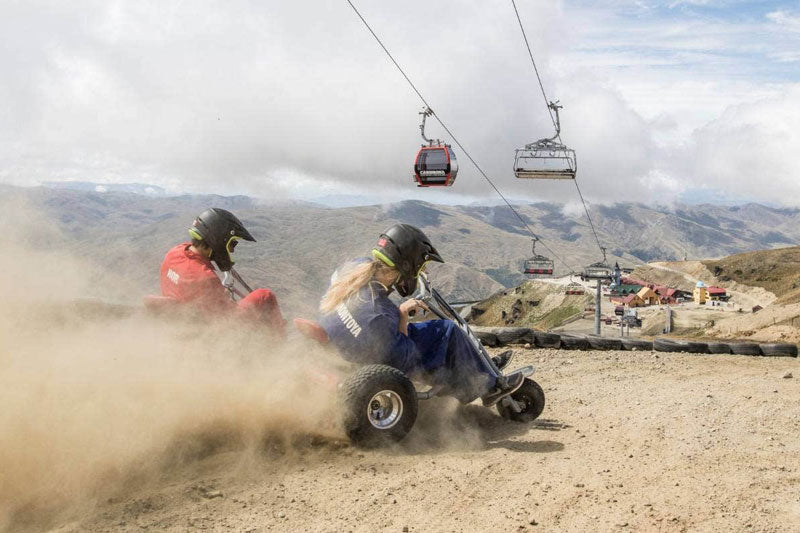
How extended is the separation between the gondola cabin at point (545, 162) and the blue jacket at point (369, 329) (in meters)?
30.7

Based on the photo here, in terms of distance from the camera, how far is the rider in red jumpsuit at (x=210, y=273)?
22.0 ft

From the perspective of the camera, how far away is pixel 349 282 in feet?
21.6

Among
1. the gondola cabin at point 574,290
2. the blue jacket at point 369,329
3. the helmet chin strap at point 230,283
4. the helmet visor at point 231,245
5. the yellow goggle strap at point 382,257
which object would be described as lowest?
the blue jacket at point 369,329

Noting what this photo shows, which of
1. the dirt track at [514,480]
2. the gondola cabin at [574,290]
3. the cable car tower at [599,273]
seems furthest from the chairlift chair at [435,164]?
the gondola cabin at [574,290]

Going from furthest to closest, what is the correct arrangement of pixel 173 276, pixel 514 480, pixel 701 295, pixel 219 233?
pixel 701 295, pixel 219 233, pixel 173 276, pixel 514 480

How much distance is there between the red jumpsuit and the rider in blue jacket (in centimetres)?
58

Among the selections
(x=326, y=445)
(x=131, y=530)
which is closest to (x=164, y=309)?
(x=326, y=445)

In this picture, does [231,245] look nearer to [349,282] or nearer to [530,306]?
[349,282]

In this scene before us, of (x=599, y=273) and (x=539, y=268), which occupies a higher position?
(x=599, y=273)

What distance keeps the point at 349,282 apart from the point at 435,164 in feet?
89.1

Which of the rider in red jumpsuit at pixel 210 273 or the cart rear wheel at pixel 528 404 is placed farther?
the cart rear wheel at pixel 528 404

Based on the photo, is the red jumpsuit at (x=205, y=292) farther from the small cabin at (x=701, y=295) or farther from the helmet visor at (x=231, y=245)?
the small cabin at (x=701, y=295)

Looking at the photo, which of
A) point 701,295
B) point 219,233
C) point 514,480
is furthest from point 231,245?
point 701,295

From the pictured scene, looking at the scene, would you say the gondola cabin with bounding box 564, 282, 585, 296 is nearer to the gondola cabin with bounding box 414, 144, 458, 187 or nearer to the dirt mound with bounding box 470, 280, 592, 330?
the dirt mound with bounding box 470, 280, 592, 330
